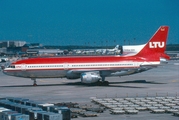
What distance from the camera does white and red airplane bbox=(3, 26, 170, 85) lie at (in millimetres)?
67062

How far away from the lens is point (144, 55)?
237 feet

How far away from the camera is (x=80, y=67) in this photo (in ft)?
223

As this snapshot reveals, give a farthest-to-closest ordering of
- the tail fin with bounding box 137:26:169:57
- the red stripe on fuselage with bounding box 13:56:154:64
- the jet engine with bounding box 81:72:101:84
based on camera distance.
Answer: the tail fin with bounding box 137:26:169:57, the red stripe on fuselage with bounding box 13:56:154:64, the jet engine with bounding box 81:72:101:84

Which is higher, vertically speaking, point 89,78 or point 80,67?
point 80,67

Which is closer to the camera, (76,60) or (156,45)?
(76,60)

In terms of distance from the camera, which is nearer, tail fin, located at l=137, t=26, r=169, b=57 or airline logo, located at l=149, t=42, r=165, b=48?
tail fin, located at l=137, t=26, r=169, b=57

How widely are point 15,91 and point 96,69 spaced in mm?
13341

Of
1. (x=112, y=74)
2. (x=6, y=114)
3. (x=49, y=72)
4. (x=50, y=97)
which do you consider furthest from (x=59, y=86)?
(x=6, y=114)

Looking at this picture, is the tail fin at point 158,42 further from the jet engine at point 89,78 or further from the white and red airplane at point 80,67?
the jet engine at point 89,78

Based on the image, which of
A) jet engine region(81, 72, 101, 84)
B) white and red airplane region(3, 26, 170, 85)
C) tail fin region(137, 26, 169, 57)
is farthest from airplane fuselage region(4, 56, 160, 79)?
tail fin region(137, 26, 169, 57)

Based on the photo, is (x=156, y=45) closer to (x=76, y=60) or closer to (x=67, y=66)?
(x=76, y=60)

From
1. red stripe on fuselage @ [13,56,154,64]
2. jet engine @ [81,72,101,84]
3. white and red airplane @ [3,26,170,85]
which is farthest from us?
red stripe on fuselage @ [13,56,154,64]

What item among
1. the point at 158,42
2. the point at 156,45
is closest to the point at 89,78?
the point at 156,45

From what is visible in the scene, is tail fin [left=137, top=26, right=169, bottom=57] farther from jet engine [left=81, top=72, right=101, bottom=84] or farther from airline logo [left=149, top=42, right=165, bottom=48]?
jet engine [left=81, top=72, right=101, bottom=84]
